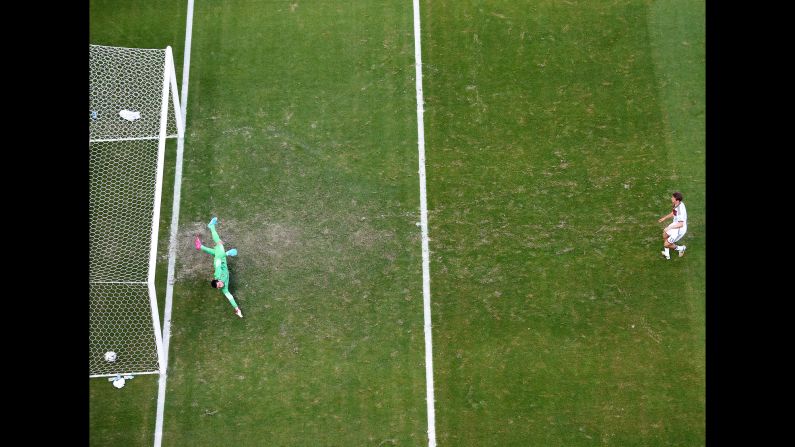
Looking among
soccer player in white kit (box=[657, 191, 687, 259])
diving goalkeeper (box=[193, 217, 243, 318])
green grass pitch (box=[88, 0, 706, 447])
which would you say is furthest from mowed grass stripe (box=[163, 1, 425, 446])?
Result: soccer player in white kit (box=[657, 191, 687, 259])

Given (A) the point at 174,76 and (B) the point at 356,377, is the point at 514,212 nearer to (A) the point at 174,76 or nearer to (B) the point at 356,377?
(B) the point at 356,377

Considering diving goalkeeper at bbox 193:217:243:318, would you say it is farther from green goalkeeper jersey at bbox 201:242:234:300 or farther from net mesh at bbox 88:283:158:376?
net mesh at bbox 88:283:158:376

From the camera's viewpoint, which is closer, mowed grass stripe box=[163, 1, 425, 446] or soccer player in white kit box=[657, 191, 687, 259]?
mowed grass stripe box=[163, 1, 425, 446]

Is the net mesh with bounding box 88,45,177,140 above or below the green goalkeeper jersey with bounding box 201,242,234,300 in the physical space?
above

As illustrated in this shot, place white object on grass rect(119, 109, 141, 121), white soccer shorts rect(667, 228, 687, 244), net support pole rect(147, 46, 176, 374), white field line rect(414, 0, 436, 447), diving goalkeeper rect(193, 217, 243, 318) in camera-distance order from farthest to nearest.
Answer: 1. white object on grass rect(119, 109, 141, 121)
2. white soccer shorts rect(667, 228, 687, 244)
3. diving goalkeeper rect(193, 217, 243, 318)
4. white field line rect(414, 0, 436, 447)
5. net support pole rect(147, 46, 176, 374)

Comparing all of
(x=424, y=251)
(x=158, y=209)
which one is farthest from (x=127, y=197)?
(x=424, y=251)

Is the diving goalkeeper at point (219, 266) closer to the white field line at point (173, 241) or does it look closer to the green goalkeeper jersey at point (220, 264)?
the green goalkeeper jersey at point (220, 264)

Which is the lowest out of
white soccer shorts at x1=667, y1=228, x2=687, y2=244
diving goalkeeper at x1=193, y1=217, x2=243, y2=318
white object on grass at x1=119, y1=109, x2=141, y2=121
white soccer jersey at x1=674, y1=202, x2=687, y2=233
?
diving goalkeeper at x1=193, y1=217, x2=243, y2=318
